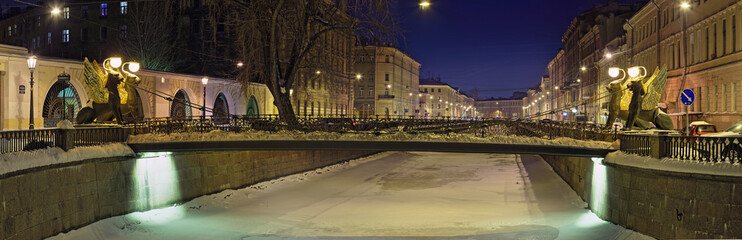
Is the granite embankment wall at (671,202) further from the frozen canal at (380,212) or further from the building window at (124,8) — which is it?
the building window at (124,8)

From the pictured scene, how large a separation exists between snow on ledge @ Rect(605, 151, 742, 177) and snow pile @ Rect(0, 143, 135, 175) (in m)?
16.4

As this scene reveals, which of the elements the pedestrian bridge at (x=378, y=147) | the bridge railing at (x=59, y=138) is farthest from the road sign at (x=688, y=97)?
the bridge railing at (x=59, y=138)

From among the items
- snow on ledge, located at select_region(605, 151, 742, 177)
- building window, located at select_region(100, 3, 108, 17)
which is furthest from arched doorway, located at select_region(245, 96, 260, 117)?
snow on ledge, located at select_region(605, 151, 742, 177)

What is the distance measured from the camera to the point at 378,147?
21406mm

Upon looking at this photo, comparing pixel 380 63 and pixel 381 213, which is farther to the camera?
pixel 380 63

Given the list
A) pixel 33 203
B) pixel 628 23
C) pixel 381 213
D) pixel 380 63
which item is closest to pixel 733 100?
pixel 381 213

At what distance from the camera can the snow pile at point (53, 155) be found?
16.2 m

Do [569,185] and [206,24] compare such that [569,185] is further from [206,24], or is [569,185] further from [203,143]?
[206,24]

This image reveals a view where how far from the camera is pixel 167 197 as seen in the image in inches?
960

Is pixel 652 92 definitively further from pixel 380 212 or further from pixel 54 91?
pixel 54 91

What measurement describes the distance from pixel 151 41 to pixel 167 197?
34.5m

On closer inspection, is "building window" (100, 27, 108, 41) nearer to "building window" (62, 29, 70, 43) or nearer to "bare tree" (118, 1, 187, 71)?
"bare tree" (118, 1, 187, 71)

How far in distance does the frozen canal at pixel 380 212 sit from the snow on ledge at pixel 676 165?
1.98 m

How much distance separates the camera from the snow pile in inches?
640
